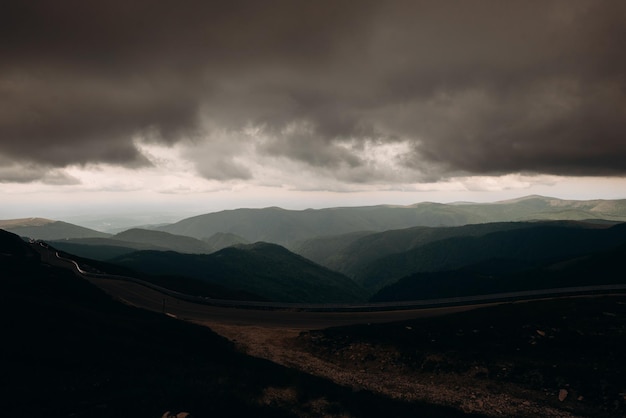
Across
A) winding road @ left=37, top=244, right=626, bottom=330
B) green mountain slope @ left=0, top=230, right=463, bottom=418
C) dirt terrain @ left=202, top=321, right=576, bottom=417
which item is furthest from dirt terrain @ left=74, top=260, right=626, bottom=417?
green mountain slope @ left=0, top=230, right=463, bottom=418

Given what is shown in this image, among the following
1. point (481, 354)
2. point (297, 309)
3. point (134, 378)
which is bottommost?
point (297, 309)

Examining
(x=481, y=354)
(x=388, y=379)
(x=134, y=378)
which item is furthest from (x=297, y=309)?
(x=134, y=378)

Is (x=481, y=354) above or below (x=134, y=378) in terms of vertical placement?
below

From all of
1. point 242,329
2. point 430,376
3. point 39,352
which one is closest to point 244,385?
point 39,352

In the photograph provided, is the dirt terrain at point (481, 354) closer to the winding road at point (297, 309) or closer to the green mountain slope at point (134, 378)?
the winding road at point (297, 309)

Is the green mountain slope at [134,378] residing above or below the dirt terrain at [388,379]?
above

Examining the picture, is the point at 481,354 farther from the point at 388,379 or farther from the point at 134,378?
the point at 134,378

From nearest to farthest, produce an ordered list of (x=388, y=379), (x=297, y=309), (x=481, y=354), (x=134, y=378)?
(x=134, y=378) < (x=388, y=379) < (x=481, y=354) < (x=297, y=309)

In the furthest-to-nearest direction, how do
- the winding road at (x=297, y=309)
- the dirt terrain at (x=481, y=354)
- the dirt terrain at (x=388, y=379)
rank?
the winding road at (x=297, y=309) → the dirt terrain at (x=481, y=354) → the dirt terrain at (x=388, y=379)

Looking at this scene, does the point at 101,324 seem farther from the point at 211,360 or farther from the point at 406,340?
the point at 406,340

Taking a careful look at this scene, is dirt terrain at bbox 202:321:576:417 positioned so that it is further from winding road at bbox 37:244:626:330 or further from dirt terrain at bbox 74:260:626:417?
winding road at bbox 37:244:626:330

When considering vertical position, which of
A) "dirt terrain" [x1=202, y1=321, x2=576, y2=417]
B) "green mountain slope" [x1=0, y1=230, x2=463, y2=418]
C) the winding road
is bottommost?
the winding road

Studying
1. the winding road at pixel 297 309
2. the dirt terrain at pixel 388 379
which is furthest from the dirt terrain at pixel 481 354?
the winding road at pixel 297 309

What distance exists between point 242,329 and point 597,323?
47.6 m
